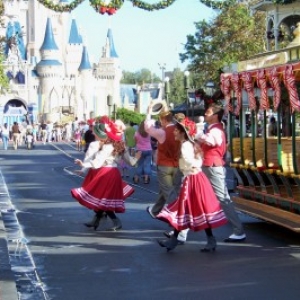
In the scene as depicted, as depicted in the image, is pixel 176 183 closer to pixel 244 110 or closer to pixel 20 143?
pixel 244 110

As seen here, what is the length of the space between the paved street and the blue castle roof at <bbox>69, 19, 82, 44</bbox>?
95825 mm

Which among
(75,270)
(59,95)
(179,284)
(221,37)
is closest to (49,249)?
(75,270)

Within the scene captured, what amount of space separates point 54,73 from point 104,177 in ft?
287

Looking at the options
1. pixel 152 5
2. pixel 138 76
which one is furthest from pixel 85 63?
pixel 152 5

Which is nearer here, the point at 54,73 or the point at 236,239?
the point at 236,239

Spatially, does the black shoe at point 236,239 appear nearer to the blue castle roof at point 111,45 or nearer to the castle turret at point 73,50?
the castle turret at point 73,50

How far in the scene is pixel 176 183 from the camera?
1182 cm

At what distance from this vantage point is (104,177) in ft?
39.2

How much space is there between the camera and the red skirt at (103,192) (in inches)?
468

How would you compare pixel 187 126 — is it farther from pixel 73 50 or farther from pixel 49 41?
pixel 73 50

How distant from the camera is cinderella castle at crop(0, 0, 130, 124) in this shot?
9500cm

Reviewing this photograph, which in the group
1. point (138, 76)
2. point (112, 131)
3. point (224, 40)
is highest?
point (138, 76)

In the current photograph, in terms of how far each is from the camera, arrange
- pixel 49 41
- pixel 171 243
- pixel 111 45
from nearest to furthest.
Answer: pixel 171 243 → pixel 49 41 → pixel 111 45

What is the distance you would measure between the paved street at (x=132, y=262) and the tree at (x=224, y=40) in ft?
77.4
